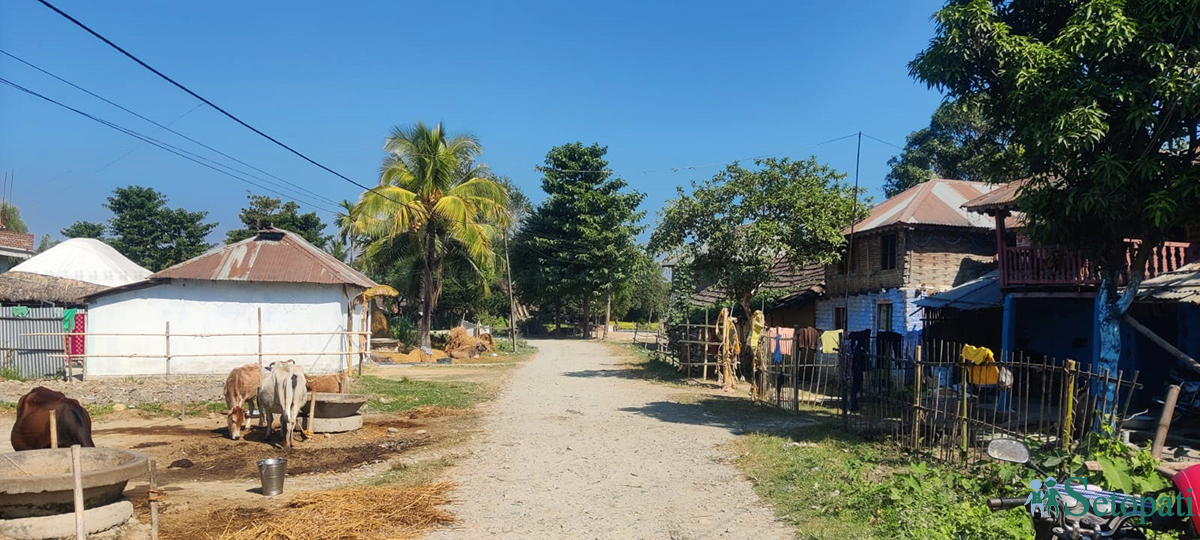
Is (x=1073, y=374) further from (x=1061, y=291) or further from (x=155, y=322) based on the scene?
(x=155, y=322)

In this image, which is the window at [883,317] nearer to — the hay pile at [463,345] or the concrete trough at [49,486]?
the hay pile at [463,345]

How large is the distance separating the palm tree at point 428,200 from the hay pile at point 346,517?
21477 mm

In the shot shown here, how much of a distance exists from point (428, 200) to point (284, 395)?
19.3 meters

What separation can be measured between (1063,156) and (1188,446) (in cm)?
510

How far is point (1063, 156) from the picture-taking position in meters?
10.0

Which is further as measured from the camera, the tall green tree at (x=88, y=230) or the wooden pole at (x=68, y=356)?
the tall green tree at (x=88, y=230)

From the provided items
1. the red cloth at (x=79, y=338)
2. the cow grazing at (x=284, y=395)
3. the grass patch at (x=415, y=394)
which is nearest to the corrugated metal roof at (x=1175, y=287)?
the grass patch at (x=415, y=394)

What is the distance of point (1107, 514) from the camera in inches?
171

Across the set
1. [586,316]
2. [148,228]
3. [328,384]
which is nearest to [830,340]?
[328,384]

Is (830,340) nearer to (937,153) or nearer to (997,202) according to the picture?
(997,202)

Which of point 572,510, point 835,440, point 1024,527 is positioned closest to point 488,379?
point 835,440

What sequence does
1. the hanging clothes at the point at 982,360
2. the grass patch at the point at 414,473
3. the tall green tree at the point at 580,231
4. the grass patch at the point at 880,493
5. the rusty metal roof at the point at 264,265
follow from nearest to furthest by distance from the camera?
the grass patch at the point at 880,493, the grass patch at the point at 414,473, the hanging clothes at the point at 982,360, the rusty metal roof at the point at 264,265, the tall green tree at the point at 580,231

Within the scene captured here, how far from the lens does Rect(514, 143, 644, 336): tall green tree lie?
46.2 meters

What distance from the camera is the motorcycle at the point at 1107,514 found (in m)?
4.15
